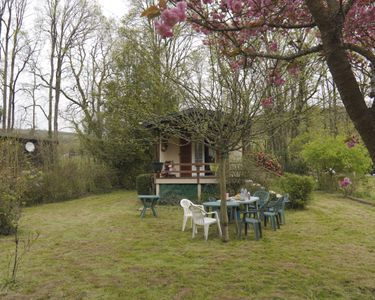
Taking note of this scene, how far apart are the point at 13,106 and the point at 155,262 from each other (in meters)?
17.7

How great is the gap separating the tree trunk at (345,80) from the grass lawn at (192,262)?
255 centimetres

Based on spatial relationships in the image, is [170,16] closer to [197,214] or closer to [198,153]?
[197,214]

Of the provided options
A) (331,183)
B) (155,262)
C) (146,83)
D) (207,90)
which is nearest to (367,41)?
(207,90)

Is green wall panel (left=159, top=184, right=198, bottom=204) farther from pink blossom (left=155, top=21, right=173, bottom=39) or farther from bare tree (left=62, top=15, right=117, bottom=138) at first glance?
pink blossom (left=155, top=21, right=173, bottom=39)

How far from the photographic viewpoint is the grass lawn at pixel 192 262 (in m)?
4.00

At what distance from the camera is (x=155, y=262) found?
5.14 metres

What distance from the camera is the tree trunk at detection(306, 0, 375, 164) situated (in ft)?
6.79

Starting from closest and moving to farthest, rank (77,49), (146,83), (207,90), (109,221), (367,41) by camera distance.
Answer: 1. (367,41)
2. (207,90)
3. (109,221)
4. (146,83)
5. (77,49)

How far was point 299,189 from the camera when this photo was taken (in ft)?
33.1

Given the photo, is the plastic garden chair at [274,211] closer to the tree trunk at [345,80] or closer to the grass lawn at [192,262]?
the grass lawn at [192,262]

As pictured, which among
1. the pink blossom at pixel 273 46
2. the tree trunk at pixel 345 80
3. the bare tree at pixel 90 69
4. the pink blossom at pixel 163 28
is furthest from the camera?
the bare tree at pixel 90 69

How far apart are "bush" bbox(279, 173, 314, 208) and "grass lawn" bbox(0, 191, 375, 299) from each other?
49.2 inches

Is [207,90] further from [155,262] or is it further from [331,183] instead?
[331,183]

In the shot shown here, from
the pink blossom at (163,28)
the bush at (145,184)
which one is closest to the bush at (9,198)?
the pink blossom at (163,28)
